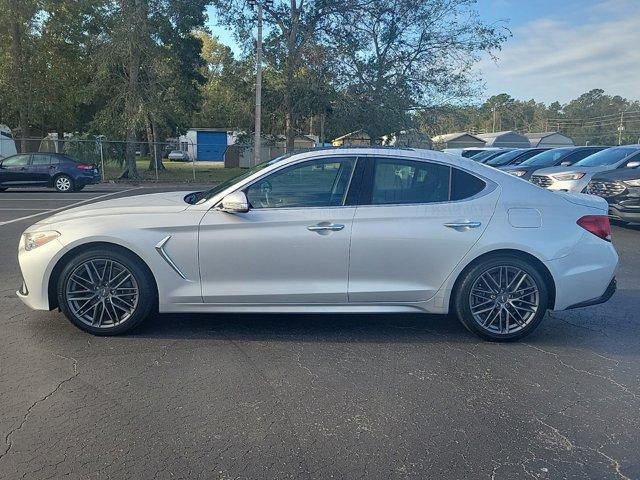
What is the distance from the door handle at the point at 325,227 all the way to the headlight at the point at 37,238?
6.99ft

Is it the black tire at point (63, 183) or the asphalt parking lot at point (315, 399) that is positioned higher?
the black tire at point (63, 183)

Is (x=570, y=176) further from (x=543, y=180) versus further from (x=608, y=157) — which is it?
(x=608, y=157)

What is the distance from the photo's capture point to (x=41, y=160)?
18469mm

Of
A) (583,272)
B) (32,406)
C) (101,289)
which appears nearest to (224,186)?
(101,289)

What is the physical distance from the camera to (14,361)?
13.2ft

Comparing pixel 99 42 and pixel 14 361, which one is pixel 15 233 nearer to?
pixel 14 361

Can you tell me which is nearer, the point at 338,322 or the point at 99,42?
the point at 338,322

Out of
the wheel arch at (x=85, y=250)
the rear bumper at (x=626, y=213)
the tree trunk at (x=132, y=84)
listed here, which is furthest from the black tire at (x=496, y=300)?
the tree trunk at (x=132, y=84)

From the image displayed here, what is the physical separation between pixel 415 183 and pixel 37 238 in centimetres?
326

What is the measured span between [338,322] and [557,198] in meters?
2.26

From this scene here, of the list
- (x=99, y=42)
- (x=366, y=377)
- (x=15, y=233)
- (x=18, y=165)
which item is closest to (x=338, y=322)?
(x=366, y=377)

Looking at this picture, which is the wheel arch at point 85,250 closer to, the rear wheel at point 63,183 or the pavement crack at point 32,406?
the pavement crack at point 32,406

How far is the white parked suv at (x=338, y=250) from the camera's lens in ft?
14.3

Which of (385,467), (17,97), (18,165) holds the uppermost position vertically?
(17,97)
